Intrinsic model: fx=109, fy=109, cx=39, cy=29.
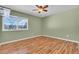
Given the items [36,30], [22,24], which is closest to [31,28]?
[36,30]

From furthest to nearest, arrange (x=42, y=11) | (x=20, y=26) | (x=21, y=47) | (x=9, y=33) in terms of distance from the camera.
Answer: (x=9, y=33), (x=21, y=47), (x=20, y=26), (x=42, y=11)

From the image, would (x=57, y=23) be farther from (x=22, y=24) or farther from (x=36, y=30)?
(x=22, y=24)

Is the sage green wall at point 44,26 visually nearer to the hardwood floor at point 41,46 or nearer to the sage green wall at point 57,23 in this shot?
the sage green wall at point 57,23

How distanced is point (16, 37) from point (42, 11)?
1.14m

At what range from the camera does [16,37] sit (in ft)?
10.3

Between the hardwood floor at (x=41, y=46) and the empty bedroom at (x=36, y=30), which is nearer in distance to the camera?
the empty bedroom at (x=36, y=30)

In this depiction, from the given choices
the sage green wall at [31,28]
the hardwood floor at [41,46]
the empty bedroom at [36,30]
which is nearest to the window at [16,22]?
the empty bedroom at [36,30]

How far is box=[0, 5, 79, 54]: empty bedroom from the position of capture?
2.72m

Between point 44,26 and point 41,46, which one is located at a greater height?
point 44,26

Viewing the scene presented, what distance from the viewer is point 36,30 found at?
2881 millimetres

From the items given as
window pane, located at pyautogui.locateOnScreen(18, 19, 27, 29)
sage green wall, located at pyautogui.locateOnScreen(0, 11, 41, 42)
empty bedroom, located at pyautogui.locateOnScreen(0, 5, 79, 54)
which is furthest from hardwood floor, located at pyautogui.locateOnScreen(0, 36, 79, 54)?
window pane, located at pyautogui.locateOnScreen(18, 19, 27, 29)

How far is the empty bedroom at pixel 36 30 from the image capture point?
272cm
